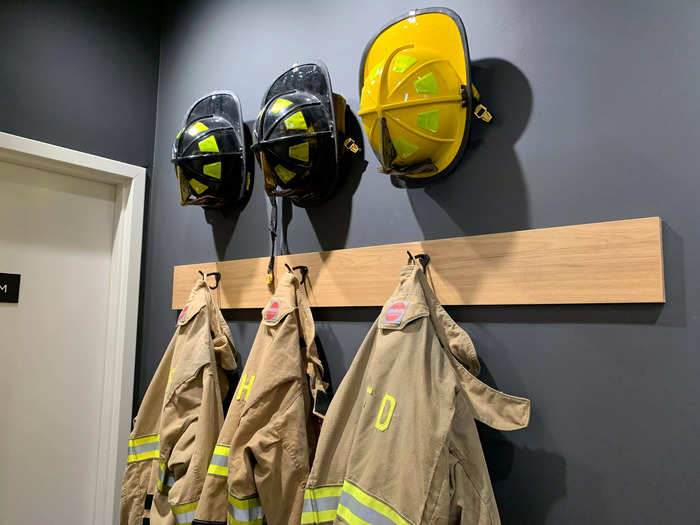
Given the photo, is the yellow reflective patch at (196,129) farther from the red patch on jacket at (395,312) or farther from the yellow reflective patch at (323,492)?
the yellow reflective patch at (323,492)

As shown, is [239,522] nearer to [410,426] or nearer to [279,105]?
[410,426]

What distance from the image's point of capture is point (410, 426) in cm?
101

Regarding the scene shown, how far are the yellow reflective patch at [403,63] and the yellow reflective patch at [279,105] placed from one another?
39 cm

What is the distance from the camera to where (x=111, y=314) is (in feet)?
7.13

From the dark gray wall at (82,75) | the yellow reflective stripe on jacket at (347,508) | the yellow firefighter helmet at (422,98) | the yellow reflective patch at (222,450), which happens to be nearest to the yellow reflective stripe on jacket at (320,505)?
the yellow reflective stripe on jacket at (347,508)

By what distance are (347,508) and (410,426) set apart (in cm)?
22


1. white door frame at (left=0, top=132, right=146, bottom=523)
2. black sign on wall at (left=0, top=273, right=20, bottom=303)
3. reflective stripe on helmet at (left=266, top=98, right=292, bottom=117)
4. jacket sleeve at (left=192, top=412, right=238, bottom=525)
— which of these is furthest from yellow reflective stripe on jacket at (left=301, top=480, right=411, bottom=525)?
black sign on wall at (left=0, top=273, right=20, bottom=303)

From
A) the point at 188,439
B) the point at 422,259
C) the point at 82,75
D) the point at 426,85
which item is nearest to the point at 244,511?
the point at 188,439

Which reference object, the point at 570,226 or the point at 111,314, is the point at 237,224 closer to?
the point at 111,314

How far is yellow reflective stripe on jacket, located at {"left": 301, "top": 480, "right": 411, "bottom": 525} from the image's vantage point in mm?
978

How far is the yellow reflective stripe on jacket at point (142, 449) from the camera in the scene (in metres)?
1.71

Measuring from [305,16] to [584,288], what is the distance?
4.30 ft

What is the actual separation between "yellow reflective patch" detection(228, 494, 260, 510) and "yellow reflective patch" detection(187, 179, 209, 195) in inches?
38.5

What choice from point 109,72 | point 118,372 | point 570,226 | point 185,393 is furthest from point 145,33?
point 570,226
